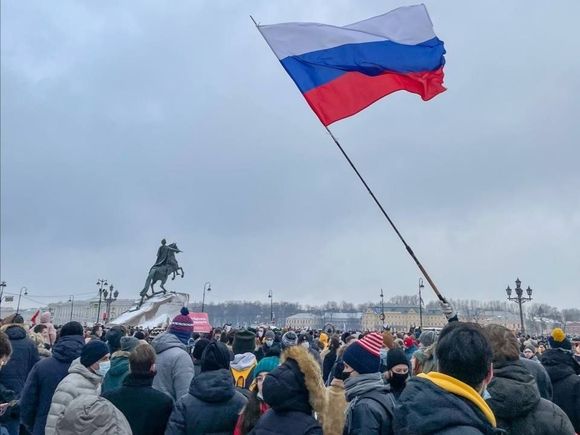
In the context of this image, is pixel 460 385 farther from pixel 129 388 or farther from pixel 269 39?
pixel 269 39

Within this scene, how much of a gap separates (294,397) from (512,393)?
4.65ft

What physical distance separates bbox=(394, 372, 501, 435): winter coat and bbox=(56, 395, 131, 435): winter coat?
2013mm

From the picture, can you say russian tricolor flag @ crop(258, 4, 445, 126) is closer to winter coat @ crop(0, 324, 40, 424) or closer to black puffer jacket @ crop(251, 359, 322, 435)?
black puffer jacket @ crop(251, 359, 322, 435)

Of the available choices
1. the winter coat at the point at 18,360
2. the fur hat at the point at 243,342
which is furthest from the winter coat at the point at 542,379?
the winter coat at the point at 18,360

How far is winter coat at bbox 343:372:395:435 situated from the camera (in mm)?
3141

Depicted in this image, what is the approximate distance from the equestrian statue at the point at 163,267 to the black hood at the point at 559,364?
78.3 ft

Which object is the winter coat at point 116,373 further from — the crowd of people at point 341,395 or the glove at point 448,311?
the glove at point 448,311

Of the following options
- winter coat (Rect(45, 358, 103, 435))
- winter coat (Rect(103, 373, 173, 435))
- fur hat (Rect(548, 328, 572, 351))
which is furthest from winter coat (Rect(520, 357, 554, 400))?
winter coat (Rect(45, 358, 103, 435))

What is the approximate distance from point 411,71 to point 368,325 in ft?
407

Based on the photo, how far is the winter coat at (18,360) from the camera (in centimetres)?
585

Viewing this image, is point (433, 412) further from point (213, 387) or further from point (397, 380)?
point (213, 387)

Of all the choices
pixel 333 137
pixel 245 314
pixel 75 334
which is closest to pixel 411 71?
pixel 333 137

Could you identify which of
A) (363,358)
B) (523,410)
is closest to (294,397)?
(363,358)

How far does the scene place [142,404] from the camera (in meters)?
3.89
